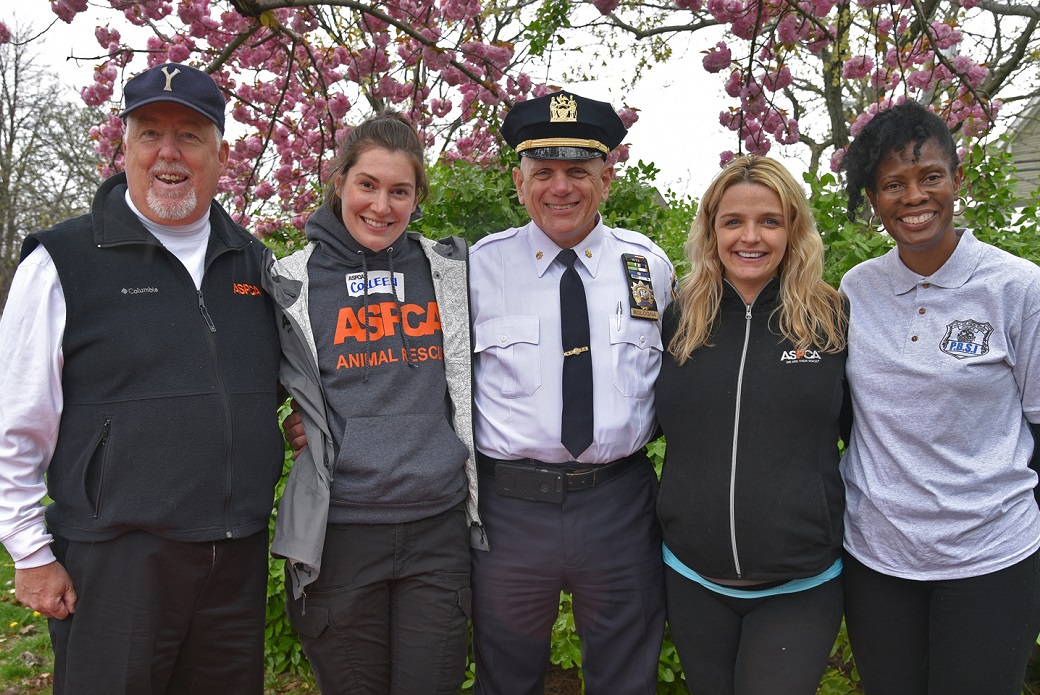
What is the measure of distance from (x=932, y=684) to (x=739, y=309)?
3.72 feet

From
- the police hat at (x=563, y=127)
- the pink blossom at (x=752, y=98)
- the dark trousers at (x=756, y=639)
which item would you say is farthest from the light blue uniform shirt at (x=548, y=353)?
the pink blossom at (x=752, y=98)

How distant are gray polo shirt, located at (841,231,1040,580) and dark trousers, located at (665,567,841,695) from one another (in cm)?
22

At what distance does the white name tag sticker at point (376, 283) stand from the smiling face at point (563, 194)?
1.71ft

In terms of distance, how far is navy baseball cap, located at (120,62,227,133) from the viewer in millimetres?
2320

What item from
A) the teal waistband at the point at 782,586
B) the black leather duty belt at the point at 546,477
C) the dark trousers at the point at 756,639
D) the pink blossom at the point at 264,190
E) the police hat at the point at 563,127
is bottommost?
the dark trousers at the point at 756,639

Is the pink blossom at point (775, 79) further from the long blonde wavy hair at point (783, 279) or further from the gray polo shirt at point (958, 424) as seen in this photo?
the gray polo shirt at point (958, 424)

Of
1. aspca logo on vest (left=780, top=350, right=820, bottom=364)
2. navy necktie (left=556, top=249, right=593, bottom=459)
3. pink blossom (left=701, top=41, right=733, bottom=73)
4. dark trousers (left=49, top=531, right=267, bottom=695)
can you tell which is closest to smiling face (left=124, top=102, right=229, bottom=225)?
dark trousers (left=49, top=531, right=267, bottom=695)

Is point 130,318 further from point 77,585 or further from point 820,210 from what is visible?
point 820,210

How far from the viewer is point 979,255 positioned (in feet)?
7.38

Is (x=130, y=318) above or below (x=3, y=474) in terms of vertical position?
above

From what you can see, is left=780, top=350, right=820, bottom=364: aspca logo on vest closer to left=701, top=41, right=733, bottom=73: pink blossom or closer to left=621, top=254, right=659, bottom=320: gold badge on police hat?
left=621, top=254, right=659, bottom=320: gold badge on police hat

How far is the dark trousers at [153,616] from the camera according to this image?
218cm

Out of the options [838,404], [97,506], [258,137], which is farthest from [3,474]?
[258,137]

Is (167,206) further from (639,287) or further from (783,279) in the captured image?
(783,279)
